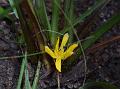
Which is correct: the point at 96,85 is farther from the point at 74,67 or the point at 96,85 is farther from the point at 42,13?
the point at 42,13

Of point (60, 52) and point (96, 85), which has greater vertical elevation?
point (60, 52)

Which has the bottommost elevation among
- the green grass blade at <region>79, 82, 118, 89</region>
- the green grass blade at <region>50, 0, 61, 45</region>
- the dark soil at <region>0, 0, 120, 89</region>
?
the green grass blade at <region>79, 82, 118, 89</region>

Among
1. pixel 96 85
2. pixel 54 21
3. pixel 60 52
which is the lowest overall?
pixel 96 85

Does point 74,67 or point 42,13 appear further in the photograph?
point 74,67

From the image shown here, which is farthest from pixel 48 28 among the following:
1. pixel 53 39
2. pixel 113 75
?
pixel 113 75

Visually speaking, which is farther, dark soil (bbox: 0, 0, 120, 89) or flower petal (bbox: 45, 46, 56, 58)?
dark soil (bbox: 0, 0, 120, 89)

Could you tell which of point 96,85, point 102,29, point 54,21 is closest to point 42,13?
point 54,21

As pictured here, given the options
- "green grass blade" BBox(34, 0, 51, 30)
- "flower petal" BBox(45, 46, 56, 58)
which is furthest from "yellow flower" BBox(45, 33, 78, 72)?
"green grass blade" BBox(34, 0, 51, 30)

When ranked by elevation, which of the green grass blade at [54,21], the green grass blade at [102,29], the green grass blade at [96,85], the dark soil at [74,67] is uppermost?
the green grass blade at [54,21]

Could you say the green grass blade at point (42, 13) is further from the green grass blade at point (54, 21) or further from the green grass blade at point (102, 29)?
the green grass blade at point (102, 29)

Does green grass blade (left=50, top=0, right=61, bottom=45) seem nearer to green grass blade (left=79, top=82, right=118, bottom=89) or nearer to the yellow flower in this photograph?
the yellow flower

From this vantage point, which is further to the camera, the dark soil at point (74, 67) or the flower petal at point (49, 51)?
the dark soil at point (74, 67)

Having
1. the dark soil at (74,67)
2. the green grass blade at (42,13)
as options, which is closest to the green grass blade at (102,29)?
the dark soil at (74,67)
